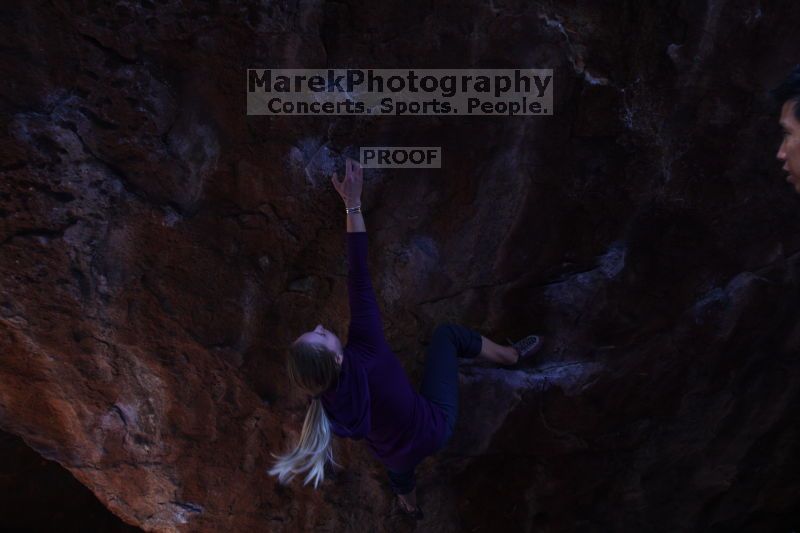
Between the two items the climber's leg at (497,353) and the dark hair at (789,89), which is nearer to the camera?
the dark hair at (789,89)

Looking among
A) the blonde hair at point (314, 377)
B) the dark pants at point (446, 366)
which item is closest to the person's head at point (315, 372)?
the blonde hair at point (314, 377)

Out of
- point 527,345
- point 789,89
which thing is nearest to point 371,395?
point 527,345

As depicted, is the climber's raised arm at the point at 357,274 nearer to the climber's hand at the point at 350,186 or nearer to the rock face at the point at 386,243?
the climber's hand at the point at 350,186

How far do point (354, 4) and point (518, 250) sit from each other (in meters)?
1.29

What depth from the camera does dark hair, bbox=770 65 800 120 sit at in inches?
98.6

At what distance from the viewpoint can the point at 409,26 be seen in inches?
96.4

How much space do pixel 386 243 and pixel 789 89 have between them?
1.80 meters

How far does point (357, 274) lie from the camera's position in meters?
2.38

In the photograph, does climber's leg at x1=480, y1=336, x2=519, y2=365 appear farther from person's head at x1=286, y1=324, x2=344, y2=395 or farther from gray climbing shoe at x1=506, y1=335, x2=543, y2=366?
person's head at x1=286, y1=324, x2=344, y2=395

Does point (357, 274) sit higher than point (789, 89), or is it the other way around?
point (789, 89)

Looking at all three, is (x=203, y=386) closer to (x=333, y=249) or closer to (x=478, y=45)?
(x=333, y=249)

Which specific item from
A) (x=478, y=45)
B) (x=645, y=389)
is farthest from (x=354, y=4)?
(x=645, y=389)

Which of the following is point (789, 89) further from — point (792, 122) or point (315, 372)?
point (315, 372)

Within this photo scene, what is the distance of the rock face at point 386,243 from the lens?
238 cm
